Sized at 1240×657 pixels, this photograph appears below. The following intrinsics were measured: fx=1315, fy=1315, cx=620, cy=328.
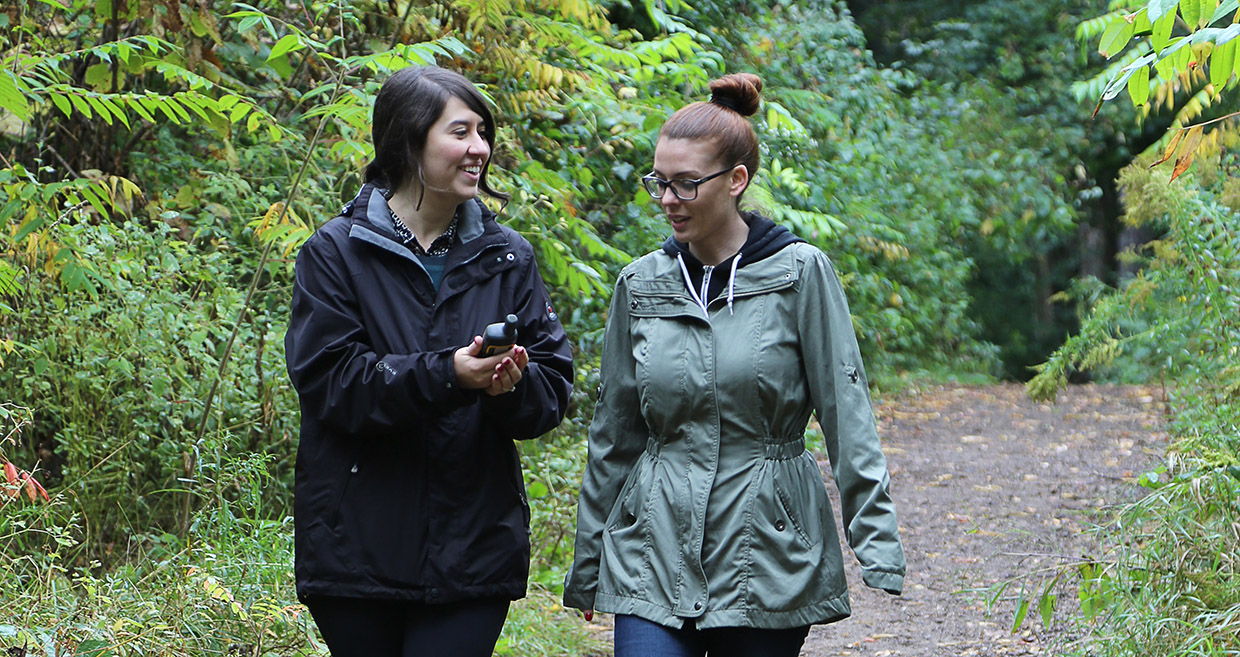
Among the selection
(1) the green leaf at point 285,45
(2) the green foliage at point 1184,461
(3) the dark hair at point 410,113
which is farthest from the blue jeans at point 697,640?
(1) the green leaf at point 285,45

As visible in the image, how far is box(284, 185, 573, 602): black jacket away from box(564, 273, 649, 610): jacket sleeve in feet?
0.60

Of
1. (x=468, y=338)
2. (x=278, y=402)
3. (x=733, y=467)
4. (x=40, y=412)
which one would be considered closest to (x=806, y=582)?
(x=733, y=467)

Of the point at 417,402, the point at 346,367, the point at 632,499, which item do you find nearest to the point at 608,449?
the point at 632,499

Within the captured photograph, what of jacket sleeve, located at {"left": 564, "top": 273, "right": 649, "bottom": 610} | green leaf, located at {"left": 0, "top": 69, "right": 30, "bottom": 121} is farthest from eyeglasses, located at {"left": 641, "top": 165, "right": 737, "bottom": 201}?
green leaf, located at {"left": 0, "top": 69, "right": 30, "bottom": 121}

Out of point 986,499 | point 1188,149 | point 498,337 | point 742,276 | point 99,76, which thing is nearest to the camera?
point 498,337

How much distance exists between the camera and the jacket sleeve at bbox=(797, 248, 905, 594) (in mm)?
2902

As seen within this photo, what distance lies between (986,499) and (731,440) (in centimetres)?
615

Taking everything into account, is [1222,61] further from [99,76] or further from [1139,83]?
[99,76]

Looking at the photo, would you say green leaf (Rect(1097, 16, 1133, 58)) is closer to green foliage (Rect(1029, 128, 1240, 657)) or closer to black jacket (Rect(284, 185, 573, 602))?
green foliage (Rect(1029, 128, 1240, 657))

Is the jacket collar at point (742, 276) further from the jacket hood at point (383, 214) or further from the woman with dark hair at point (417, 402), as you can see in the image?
the jacket hood at point (383, 214)

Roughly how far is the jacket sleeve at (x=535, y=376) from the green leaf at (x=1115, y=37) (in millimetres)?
1501

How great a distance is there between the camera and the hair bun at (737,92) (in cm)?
315

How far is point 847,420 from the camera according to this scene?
296 centimetres

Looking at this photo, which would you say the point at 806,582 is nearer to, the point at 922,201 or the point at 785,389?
the point at 785,389
